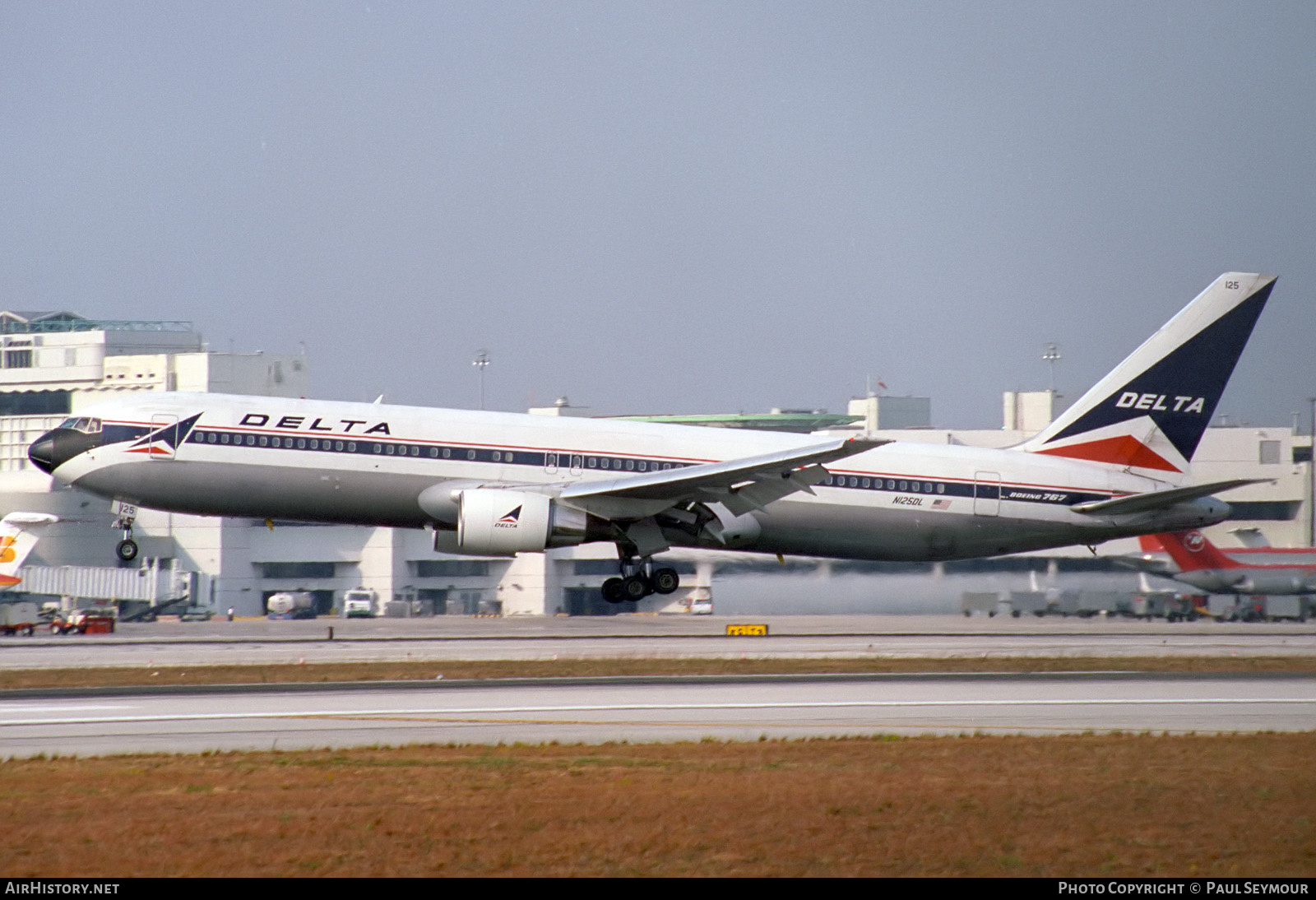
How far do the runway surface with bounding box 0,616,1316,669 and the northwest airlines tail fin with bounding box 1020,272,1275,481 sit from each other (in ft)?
17.5

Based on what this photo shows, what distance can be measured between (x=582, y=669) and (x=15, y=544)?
108ft

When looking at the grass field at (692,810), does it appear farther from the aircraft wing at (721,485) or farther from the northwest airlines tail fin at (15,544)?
the northwest airlines tail fin at (15,544)

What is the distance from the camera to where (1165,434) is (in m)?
37.7

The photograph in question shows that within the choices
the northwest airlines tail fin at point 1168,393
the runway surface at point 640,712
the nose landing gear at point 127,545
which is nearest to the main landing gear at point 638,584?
the runway surface at point 640,712

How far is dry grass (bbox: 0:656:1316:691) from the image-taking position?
1155 inches

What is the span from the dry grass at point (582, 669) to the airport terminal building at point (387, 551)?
13.6m

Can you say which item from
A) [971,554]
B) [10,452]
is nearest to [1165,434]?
[971,554]

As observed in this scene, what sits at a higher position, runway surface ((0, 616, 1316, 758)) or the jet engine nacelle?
the jet engine nacelle

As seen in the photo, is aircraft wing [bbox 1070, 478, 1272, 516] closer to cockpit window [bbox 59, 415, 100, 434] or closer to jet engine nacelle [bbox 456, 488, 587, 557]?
jet engine nacelle [bbox 456, 488, 587, 557]

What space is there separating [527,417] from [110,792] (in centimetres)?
1907

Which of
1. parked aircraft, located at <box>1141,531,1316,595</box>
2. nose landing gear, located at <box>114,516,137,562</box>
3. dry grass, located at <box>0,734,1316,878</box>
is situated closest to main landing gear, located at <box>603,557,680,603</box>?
nose landing gear, located at <box>114,516,137,562</box>

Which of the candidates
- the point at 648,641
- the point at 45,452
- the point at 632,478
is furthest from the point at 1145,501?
the point at 45,452

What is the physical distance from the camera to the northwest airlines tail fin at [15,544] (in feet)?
176

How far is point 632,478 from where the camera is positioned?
105 feet
